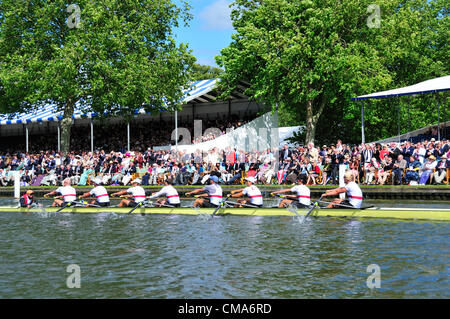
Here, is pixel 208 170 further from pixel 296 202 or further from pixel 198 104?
pixel 198 104

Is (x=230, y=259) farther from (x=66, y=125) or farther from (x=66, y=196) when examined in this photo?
(x=66, y=125)

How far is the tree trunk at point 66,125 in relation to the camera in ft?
143

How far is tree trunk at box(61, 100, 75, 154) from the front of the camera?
1716 inches

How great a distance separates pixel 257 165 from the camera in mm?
30547

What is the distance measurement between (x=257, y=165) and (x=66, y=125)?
65.2ft

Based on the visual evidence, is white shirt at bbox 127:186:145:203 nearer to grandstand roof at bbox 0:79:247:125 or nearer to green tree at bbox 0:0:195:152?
green tree at bbox 0:0:195:152

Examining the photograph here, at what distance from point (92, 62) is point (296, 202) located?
24.7 metres

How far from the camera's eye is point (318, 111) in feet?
135

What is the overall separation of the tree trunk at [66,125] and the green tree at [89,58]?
3.0 inches

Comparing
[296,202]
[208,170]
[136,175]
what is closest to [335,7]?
[208,170]

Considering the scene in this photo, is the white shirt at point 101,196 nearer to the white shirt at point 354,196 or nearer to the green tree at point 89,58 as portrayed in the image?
the white shirt at point 354,196

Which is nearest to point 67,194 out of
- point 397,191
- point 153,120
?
point 397,191

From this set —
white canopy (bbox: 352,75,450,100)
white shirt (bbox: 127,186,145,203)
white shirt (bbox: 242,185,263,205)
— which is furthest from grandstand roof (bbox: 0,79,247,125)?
white shirt (bbox: 242,185,263,205)
